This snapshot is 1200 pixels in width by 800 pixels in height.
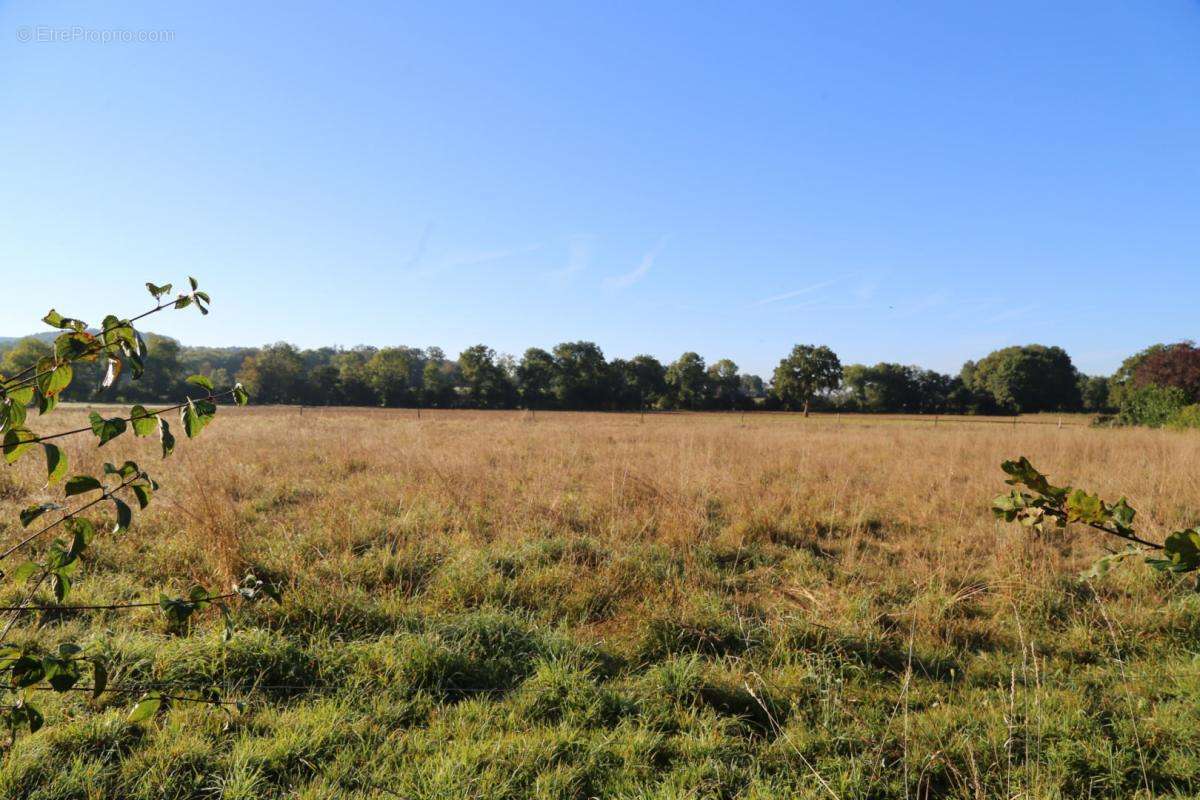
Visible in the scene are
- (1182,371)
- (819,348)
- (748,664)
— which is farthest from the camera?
(819,348)

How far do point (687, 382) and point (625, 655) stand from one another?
265 ft

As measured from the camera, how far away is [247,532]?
5586 mm

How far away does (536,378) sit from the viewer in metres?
79.8

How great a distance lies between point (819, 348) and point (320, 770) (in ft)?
243

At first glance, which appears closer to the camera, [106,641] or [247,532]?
[106,641]

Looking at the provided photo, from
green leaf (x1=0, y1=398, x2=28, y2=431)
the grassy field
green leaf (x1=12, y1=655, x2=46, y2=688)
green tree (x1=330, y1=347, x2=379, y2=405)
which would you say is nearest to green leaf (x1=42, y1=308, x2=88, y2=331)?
green leaf (x1=0, y1=398, x2=28, y2=431)

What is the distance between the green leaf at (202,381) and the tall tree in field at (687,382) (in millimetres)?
80158

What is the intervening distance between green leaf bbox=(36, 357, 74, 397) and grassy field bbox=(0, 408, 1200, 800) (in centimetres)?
212

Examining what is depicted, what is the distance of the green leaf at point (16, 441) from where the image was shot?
4.28 feet

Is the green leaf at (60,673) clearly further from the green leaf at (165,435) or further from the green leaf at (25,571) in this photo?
the green leaf at (165,435)

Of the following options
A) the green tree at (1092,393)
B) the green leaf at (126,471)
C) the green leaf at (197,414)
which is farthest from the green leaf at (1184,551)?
the green tree at (1092,393)

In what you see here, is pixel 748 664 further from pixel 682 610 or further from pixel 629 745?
pixel 629 745

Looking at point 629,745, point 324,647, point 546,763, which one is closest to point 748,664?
point 629,745

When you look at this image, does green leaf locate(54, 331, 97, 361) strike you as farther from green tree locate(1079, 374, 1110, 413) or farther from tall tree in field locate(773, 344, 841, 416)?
green tree locate(1079, 374, 1110, 413)
